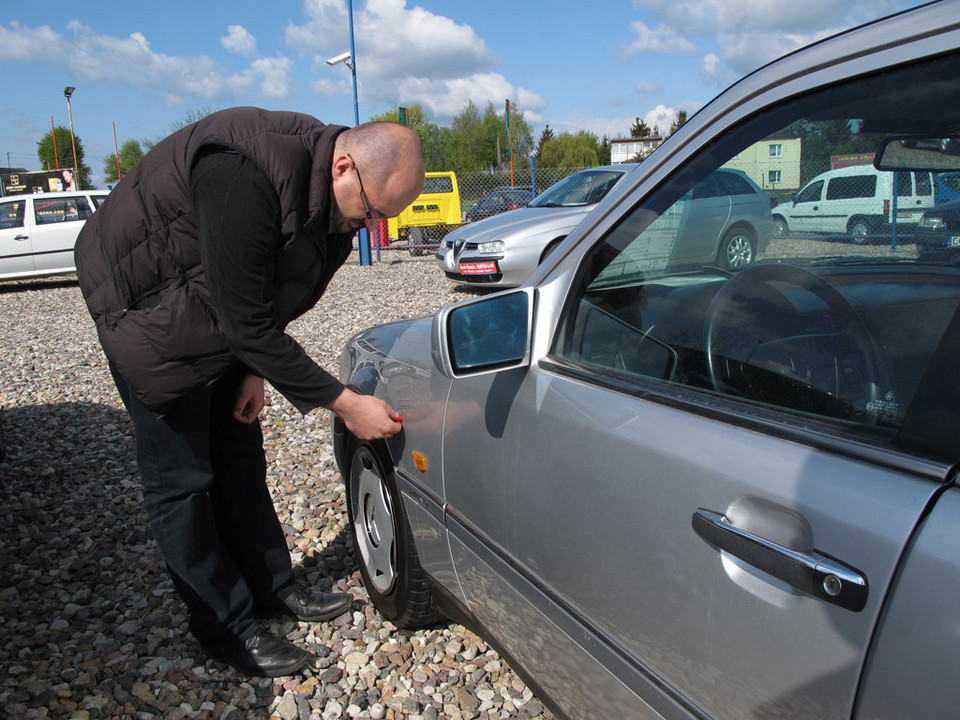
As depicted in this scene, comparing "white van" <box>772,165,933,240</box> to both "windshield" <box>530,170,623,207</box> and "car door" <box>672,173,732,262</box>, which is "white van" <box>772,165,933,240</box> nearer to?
"car door" <box>672,173,732,262</box>

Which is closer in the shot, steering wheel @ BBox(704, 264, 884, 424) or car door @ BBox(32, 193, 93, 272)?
steering wheel @ BBox(704, 264, 884, 424)

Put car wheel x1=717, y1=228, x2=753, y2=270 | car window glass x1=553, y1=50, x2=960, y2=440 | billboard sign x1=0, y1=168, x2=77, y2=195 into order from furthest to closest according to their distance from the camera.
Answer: billboard sign x1=0, y1=168, x2=77, y2=195 → car wheel x1=717, y1=228, x2=753, y2=270 → car window glass x1=553, y1=50, x2=960, y2=440

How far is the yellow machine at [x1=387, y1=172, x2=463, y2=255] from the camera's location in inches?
653

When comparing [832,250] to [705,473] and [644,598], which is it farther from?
[644,598]

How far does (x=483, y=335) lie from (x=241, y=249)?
2.18ft

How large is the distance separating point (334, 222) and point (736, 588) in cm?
143

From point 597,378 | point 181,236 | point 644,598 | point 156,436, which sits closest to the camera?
point 644,598

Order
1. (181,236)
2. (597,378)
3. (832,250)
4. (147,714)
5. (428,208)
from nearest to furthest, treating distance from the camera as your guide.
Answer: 1. (832,250)
2. (597,378)
3. (181,236)
4. (147,714)
5. (428,208)

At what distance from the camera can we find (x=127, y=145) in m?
75.2

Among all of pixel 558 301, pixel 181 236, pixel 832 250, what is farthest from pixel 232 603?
pixel 832 250

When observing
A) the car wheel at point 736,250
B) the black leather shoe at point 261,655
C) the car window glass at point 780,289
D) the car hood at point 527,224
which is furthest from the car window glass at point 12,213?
Answer: the car wheel at point 736,250

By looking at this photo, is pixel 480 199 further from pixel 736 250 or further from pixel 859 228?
pixel 859 228

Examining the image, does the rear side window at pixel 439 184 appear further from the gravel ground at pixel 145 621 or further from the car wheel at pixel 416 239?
the gravel ground at pixel 145 621

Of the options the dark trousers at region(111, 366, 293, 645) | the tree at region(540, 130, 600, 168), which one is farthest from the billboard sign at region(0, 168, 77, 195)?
the tree at region(540, 130, 600, 168)
